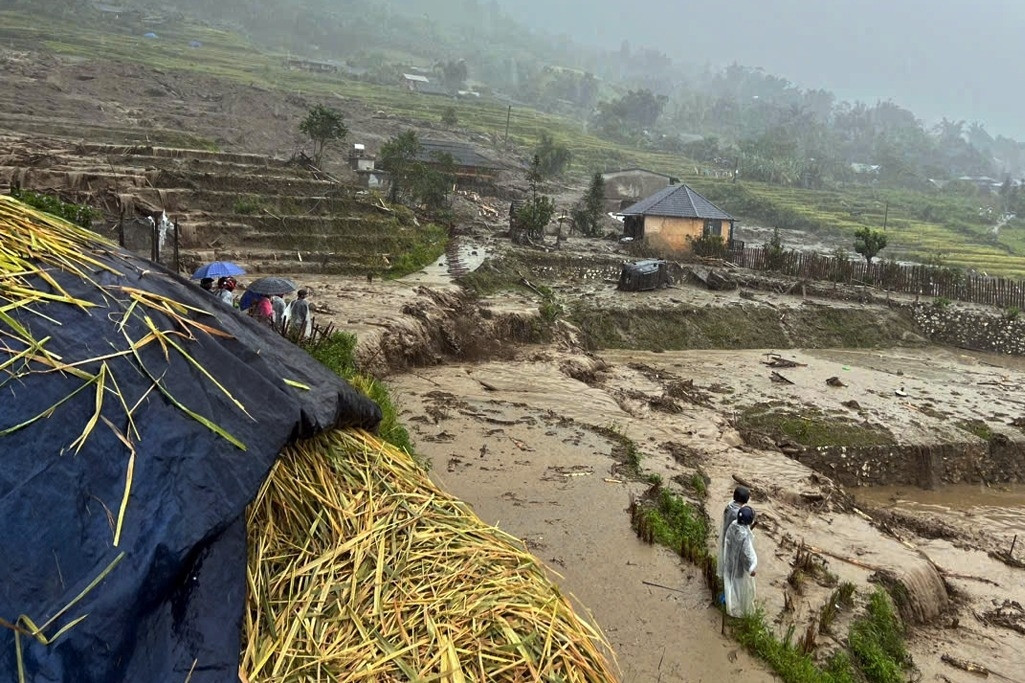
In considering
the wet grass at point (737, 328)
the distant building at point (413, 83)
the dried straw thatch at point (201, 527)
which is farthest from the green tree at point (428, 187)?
the distant building at point (413, 83)

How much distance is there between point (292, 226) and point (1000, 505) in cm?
1718

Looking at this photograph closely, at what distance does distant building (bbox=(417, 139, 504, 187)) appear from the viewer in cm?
3359

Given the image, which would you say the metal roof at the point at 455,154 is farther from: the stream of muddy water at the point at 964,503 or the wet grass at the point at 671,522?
the wet grass at the point at 671,522

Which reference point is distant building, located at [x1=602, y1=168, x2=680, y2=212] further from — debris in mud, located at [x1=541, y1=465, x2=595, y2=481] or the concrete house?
debris in mud, located at [x1=541, y1=465, x2=595, y2=481]

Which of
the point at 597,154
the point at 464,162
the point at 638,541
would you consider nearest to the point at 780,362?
the point at 638,541

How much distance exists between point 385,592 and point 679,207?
24837mm

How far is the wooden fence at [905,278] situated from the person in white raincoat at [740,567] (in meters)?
19.3

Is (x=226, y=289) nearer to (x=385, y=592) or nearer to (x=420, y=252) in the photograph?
(x=385, y=592)

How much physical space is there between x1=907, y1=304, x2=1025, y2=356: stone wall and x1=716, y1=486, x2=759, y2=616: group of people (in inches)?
728

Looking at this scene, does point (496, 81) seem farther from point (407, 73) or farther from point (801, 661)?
point (801, 661)

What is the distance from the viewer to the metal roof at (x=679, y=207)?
2514 centimetres

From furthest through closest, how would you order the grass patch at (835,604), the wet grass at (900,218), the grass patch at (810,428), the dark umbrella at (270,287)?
the wet grass at (900,218), the grass patch at (810,428), the dark umbrella at (270,287), the grass patch at (835,604)

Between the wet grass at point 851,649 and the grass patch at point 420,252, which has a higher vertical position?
the grass patch at point 420,252

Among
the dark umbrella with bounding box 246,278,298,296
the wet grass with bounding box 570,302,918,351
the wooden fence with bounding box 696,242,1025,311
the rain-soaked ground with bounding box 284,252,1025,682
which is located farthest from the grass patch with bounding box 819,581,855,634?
the wooden fence with bounding box 696,242,1025,311
